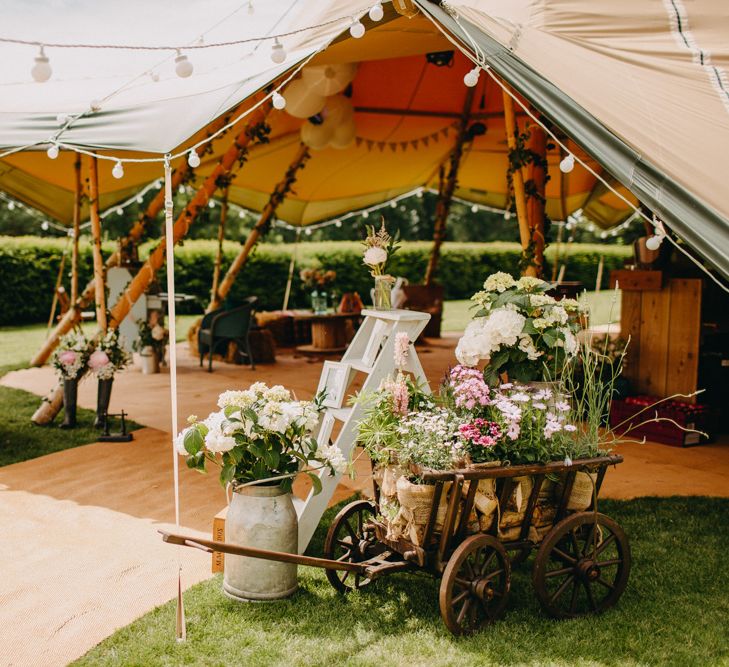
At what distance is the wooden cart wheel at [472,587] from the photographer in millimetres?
Answer: 2807

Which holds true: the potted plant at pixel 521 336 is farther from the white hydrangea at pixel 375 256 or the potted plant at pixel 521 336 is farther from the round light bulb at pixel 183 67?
the round light bulb at pixel 183 67

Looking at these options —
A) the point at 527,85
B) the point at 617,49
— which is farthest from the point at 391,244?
the point at 617,49

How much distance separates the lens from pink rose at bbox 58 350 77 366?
595cm

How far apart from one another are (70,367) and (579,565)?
4271 millimetres

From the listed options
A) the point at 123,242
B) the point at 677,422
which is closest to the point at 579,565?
the point at 677,422

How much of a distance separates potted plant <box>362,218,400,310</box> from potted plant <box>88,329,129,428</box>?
2843 mm

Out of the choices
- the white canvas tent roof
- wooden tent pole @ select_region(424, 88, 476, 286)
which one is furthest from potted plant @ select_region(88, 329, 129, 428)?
wooden tent pole @ select_region(424, 88, 476, 286)

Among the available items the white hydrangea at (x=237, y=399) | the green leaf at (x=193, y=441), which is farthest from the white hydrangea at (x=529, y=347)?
the green leaf at (x=193, y=441)

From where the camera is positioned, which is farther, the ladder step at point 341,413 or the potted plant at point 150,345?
the potted plant at point 150,345

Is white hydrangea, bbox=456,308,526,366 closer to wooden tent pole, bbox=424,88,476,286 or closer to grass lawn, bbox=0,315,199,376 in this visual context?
wooden tent pole, bbox=424,88,476,286

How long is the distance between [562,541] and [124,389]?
539cm

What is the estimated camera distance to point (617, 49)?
3512mm

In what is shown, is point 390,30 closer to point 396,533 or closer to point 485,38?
point 485,38

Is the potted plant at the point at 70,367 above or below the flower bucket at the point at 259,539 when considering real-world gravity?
above
